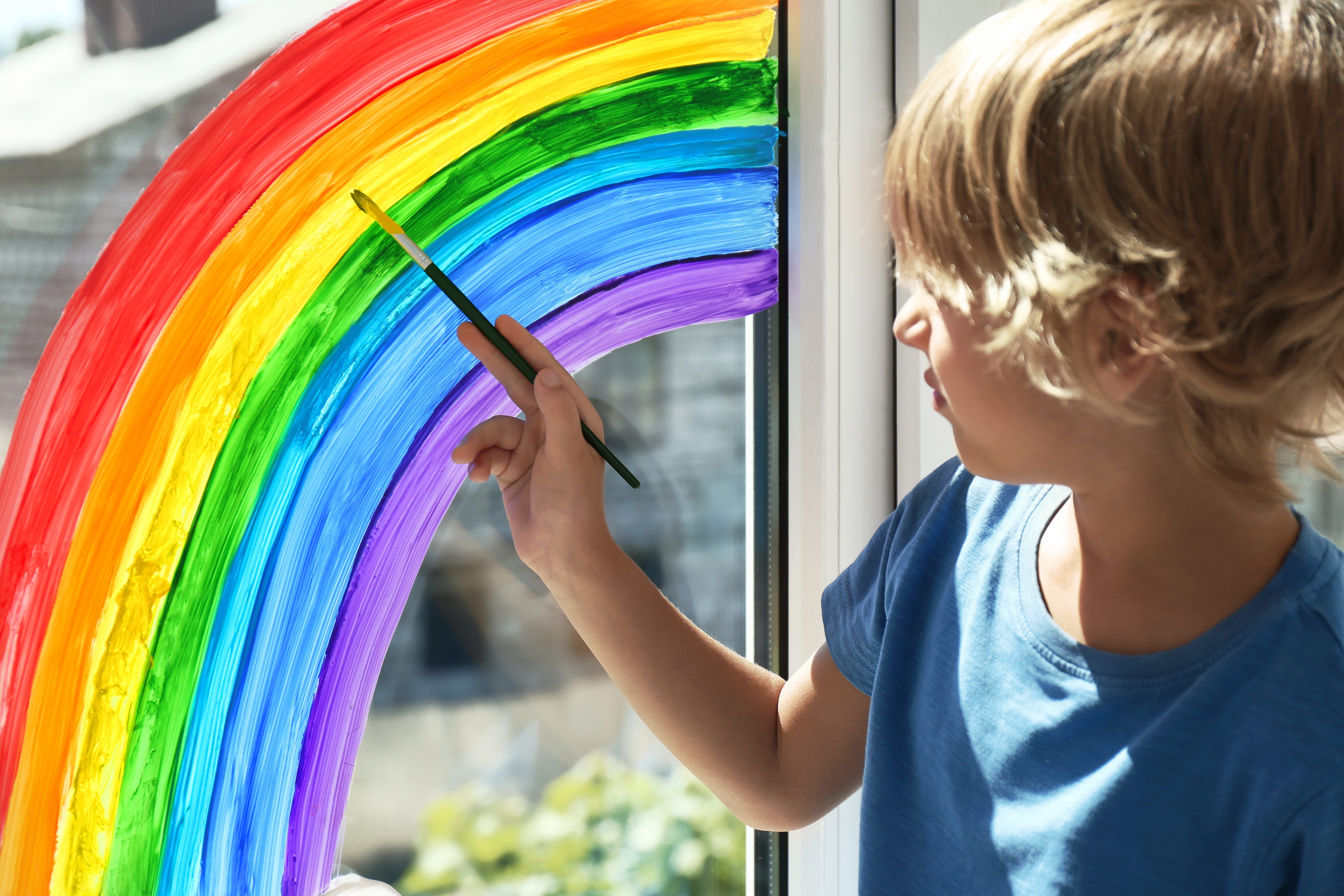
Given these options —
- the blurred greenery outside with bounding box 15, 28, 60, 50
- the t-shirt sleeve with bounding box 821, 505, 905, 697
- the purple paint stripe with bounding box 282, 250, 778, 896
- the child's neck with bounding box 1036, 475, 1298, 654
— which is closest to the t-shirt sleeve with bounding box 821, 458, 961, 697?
the t-shirt sleeve with bounding box 821, 505, 905, 697

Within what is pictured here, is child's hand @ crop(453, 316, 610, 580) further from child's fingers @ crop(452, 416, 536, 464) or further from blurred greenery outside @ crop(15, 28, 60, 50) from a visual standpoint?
blurred greenery outside @ crop(15, 28, 60, 50)

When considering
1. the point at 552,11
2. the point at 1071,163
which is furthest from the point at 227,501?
the point at 1071,163

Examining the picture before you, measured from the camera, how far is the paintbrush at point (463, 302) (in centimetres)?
49

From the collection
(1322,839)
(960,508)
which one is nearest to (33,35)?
(960,508)

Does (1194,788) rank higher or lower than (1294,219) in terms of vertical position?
lower

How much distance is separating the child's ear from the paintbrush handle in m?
0.25

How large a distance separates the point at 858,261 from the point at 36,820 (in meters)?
0.58

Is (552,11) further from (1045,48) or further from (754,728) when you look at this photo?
(754,728)

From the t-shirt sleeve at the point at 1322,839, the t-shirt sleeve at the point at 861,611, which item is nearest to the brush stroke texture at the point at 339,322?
the t-shirt sleeve at the point at 861,611

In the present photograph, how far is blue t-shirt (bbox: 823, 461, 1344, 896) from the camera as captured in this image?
413 mm

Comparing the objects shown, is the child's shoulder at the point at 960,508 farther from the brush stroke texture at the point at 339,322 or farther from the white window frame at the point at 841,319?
the brush stroke texture at the point at 339,322

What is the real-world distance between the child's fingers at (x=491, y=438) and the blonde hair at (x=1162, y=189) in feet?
0.80

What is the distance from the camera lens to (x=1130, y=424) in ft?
1.48

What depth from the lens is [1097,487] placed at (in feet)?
1.57
